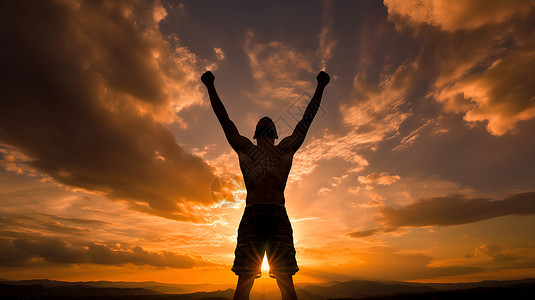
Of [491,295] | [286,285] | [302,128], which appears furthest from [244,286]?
[491,295]

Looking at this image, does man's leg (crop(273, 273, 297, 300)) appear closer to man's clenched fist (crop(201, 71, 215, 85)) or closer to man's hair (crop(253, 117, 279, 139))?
man's hair (crop(253, 117, 279, 139))

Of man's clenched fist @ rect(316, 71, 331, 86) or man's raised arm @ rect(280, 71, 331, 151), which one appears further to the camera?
man's clenched fist @ rect(316, 71, 331, 86)

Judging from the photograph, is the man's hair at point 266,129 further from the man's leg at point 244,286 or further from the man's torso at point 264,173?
the man's leg at point 244,286

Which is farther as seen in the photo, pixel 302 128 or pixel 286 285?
pixel 302 128

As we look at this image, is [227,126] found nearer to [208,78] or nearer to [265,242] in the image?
[208,78]

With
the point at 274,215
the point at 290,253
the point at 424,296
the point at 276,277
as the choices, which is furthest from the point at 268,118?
the point at 424,296

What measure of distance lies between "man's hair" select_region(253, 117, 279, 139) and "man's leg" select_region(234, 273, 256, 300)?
2.40 meters

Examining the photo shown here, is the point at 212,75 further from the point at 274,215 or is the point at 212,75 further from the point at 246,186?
the point at 274,215

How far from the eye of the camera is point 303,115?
5.04 meters

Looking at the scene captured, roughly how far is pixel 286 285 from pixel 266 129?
2657 mm

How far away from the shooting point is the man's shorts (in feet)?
13.4

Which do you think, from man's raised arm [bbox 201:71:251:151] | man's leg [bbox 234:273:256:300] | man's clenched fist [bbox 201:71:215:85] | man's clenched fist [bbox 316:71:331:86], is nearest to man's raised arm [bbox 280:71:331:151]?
man's clenched fist [bbox 316:71:331:86]

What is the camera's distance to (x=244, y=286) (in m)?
3.99

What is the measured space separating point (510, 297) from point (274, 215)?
7040 millimetres
